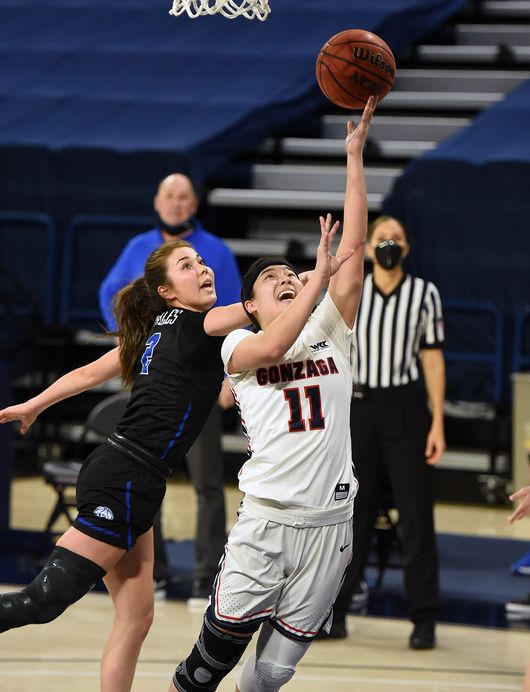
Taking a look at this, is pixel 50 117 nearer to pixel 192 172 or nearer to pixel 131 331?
pixel 192 172

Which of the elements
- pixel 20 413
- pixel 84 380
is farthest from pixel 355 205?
pixel 20 413

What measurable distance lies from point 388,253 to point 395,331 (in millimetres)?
380

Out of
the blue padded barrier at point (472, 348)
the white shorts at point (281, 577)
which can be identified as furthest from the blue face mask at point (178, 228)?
the blue padded barrier at point (472, 348)

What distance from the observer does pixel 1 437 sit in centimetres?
871

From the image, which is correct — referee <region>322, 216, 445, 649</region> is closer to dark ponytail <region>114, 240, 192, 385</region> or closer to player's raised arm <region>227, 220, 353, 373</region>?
dark ponytail <region>114, 240, 192, 385</region>

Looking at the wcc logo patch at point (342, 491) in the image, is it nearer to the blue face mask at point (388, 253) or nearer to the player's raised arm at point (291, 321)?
the player's raised arm at point (291, 321)

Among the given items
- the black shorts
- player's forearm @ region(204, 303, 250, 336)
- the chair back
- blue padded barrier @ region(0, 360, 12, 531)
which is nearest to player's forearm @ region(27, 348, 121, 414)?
the black shorts

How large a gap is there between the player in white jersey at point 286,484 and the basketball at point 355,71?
1.75ft

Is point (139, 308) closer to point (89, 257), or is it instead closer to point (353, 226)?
point (353, 226)

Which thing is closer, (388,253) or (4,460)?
(388,253)

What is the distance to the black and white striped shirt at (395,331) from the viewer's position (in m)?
6.55

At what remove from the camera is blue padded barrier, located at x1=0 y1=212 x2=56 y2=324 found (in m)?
11.9

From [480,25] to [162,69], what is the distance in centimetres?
360

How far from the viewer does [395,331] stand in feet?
21.5
